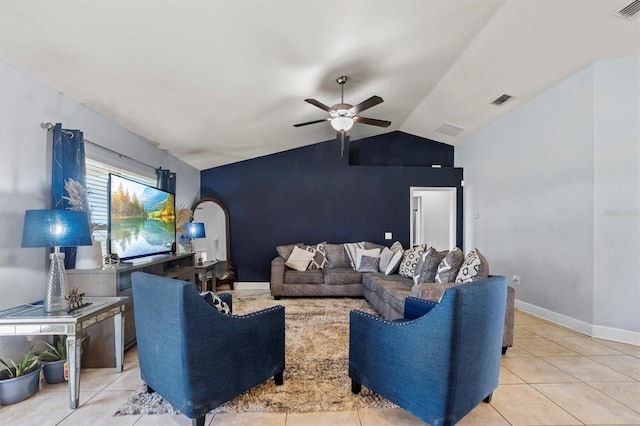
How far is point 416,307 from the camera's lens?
97.7 inches

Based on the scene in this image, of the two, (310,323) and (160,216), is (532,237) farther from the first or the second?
(160,216)

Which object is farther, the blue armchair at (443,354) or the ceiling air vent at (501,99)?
the ceiling air vent at (501,99)

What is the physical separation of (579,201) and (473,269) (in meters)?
1.86

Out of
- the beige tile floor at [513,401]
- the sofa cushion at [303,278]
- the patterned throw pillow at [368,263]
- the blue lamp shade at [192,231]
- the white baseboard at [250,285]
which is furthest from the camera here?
the white baseboard at [250,285]

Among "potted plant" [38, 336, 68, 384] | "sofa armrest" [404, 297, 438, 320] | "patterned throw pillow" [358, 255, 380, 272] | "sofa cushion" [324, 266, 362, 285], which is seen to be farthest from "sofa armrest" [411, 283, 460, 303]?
"potted plant" [38, 336, 68, 384]

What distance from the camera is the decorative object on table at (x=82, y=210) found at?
8.17ft

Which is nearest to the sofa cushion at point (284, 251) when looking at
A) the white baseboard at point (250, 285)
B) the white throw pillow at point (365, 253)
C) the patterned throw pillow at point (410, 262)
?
the white baseboard at point (250, 285)

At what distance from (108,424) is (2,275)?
132 centimetres

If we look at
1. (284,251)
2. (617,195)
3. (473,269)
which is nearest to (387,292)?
(473,269)

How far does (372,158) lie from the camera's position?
6367 mm

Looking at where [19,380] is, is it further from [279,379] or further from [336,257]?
[336,257]

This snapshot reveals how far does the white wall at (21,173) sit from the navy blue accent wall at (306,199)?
3.23 metres

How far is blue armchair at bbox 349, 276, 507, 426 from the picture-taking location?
1.55 m

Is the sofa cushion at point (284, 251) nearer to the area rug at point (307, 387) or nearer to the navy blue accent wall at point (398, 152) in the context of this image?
the area rug at point (307, 387)
